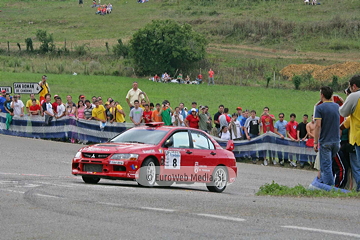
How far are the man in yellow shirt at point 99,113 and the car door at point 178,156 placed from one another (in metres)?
11.4

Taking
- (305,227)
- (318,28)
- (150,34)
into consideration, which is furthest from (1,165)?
(318,28)

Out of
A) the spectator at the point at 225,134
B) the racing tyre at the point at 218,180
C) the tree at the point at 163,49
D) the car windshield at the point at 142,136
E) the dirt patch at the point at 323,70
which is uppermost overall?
the tree at the point at 163,49

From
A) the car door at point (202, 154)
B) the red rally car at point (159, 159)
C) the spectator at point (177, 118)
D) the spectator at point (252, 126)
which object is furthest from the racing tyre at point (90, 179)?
the spectator at point (177, 118)

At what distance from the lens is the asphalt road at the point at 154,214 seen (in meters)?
8.07

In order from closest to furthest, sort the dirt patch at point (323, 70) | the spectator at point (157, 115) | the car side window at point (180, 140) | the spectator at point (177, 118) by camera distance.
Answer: the car side window at point (180, 140), the spectator at point (157, 115), the spectator at point (177, 118), the dirt patch at point (323, 70)

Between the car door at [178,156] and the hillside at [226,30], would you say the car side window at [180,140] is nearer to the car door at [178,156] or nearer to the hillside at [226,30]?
the car door at [178,156]

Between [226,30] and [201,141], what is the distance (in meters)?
92.3

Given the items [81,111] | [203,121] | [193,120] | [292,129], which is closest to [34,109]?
[81,111]

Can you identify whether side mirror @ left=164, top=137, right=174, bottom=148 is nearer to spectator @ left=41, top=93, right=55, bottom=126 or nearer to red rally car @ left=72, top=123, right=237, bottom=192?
red rally car @ left=72, top=123, right=237, bottom=192

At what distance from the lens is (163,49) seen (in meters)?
74.9

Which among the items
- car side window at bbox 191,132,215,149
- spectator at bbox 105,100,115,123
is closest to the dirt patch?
spectator at bbox 105,100,115,123

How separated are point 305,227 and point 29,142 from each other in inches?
732

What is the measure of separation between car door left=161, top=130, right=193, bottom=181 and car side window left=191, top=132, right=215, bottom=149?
0.20 meters

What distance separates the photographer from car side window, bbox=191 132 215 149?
14.9 meters
